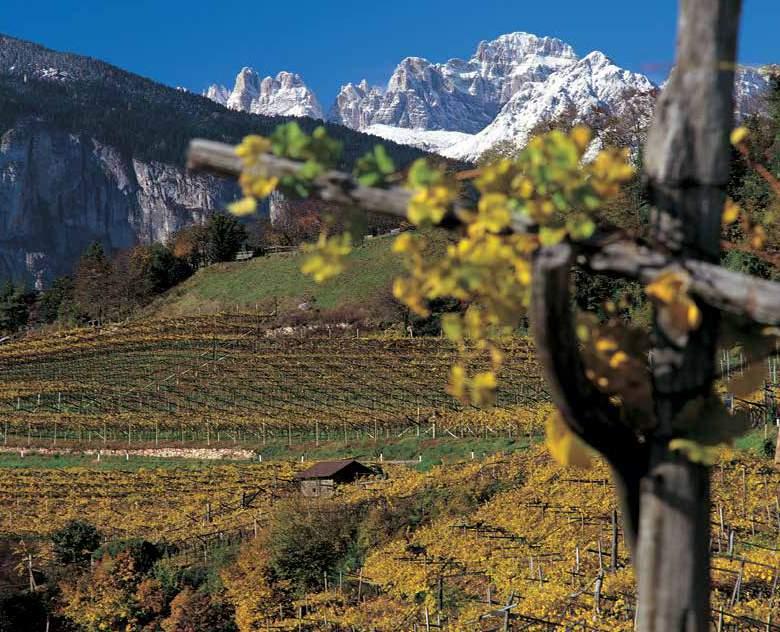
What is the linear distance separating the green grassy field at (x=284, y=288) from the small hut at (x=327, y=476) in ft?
77.9

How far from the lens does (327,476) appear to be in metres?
23.6

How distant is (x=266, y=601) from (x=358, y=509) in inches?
143

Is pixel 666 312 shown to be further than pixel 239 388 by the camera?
No

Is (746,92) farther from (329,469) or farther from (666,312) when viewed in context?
(666,312)

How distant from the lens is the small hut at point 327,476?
23.3 m

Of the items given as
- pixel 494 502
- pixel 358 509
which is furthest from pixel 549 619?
pixel 358 509

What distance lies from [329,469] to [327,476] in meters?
0.81

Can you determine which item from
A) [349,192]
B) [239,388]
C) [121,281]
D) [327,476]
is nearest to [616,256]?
[349,192]

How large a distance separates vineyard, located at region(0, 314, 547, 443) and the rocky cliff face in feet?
290

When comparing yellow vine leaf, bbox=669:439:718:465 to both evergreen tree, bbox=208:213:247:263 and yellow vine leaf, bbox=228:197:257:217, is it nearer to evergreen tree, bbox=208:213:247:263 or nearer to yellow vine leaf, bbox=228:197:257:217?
yellow vine leaf, bbox=228:197:257:217

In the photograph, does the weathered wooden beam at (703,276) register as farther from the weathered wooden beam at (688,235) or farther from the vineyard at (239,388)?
the vineyard at (239,388)

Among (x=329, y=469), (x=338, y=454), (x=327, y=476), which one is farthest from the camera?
(x=338, y=454)

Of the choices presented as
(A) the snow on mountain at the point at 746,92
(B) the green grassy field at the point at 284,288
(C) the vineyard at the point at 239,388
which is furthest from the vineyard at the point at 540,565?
(B) the green grassy field at the point at 284,288

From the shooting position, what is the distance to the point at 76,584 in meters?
18.2
